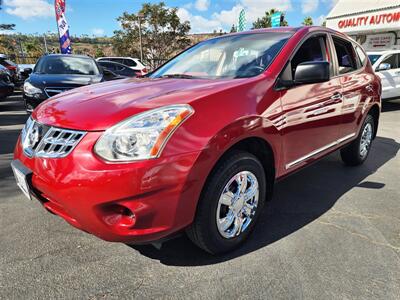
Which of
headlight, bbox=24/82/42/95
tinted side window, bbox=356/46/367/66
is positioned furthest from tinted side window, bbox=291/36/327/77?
headlight, bbox=24/82/42/95

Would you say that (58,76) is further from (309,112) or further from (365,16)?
(365,16)

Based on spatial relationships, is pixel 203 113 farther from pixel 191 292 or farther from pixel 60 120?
pixel 191 292

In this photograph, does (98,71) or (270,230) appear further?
(98,71)

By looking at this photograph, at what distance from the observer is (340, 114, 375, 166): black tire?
13.7 ft

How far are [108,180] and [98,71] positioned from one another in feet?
21.2

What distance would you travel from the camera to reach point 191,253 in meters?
2.41

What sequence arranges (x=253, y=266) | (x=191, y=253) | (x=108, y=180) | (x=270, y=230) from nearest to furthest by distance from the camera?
(x=108, y=180) < (x=253, y=266) < (x=191, y=253) < (x=270, y=230)

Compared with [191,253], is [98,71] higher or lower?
higher

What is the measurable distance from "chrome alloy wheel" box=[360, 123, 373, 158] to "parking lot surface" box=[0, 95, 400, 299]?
1147mm

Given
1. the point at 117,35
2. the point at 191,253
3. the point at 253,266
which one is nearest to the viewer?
the point at 253,266

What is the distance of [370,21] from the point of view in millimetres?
14258

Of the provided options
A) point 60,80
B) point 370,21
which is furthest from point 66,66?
point 370,21

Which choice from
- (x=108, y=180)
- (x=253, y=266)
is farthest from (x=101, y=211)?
(x=253, y=266)

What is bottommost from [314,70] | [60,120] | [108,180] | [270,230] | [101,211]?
[270,230]
